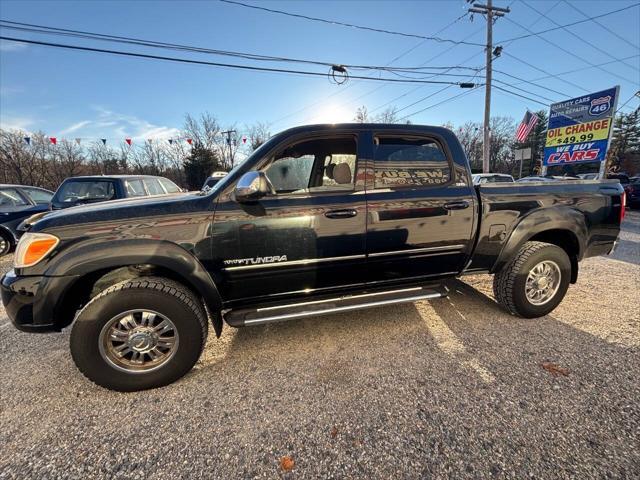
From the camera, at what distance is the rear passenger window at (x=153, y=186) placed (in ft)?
20.7

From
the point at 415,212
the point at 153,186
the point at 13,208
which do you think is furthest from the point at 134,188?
the point at 415,212

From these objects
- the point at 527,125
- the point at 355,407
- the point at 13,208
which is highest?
the point at 527,125

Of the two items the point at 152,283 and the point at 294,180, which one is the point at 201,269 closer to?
the point at 152,283

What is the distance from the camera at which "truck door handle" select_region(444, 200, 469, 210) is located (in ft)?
8.63

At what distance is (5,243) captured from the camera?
20.9 feet

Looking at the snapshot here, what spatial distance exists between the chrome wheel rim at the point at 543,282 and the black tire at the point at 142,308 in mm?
3234

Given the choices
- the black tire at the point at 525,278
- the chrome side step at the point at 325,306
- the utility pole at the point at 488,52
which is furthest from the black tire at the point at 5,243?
the utility pole at the point at 488,52

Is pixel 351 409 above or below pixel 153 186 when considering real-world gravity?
below

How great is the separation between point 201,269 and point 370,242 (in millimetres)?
1391

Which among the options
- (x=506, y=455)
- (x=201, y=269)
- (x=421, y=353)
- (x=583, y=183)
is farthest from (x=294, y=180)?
(x=583, y=183)

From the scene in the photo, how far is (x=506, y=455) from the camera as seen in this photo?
1.59m

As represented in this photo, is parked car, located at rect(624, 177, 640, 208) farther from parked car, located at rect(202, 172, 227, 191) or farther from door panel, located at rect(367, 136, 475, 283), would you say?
parked car, located at rect(202, 172, 227, 191)

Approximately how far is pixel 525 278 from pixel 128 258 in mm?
3598

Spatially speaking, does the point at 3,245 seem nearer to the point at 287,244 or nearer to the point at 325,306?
the point at 287,244
